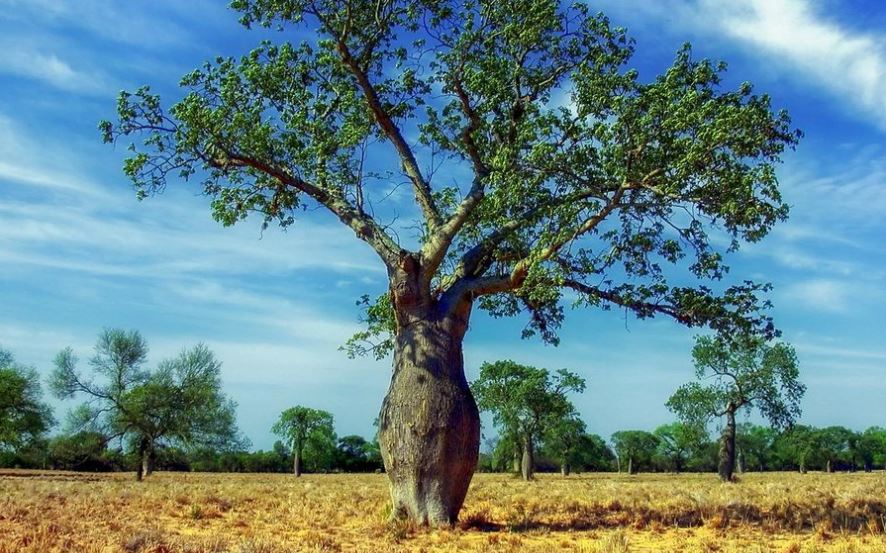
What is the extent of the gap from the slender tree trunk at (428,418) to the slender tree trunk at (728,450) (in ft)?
101

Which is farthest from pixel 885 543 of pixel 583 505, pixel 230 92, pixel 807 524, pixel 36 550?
pixel 230 92

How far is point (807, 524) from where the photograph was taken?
12.8 meters

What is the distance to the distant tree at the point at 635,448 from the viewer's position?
102562 millimetres

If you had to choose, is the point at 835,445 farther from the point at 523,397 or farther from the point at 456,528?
the point at 456,528

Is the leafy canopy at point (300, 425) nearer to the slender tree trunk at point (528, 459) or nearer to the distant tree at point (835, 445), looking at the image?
the slender tree trunk at point (528, 459)

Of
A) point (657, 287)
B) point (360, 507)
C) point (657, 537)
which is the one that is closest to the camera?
point (657, 537)

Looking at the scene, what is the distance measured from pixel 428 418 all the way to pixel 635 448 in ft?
321

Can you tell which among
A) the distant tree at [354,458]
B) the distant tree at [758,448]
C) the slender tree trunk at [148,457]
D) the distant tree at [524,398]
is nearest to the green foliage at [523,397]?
the distant tree at [524,398]

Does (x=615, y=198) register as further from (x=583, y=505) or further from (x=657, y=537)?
(x=583, y=505)

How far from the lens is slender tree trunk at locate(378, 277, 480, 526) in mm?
12188

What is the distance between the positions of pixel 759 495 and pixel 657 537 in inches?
388

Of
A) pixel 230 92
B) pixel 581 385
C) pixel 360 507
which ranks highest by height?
pixel 230 92

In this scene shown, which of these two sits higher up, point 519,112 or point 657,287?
point 519,112

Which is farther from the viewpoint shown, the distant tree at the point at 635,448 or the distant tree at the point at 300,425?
the distant tree at the point at 635,448
